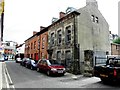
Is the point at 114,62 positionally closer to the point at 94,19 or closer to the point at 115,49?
the point at 94,19

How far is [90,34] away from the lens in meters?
19.8

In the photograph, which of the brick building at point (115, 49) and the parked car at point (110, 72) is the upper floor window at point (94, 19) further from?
the parked car at point (110, 72)

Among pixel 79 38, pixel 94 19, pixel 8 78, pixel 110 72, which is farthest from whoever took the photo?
pixel 94 19

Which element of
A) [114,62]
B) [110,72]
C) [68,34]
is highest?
[68,34]

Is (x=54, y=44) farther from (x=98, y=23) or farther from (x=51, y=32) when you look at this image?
(x=98, y=23)

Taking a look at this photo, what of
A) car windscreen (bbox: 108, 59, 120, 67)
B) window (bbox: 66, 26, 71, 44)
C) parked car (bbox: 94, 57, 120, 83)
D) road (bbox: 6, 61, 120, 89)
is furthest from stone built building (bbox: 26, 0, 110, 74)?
parked car (bbox: 94, 57, 120, 83)

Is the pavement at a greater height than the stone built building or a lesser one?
lesser

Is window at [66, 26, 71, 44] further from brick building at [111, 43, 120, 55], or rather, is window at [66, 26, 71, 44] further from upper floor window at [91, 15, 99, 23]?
brick building at [111, 43, 120, 55]

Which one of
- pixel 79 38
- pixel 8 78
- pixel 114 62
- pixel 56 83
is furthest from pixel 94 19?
pixel 8 78

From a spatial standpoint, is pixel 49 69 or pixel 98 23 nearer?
pixel 49 69

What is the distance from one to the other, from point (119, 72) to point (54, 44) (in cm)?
1372

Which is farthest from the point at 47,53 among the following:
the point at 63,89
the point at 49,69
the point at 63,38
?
the point at 63,89

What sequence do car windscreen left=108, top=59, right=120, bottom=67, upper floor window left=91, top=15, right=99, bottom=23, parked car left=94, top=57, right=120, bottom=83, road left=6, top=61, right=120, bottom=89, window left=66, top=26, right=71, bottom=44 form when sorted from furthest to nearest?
1. upper floor window left=91, top=15, right=99, bottom=23
2. window left=66, top=26, right=71, bottom=44
3. car windscreen left=108, top=59, right=120, bottom=67
4. road left=6, top=61, right=120, bottom=89
5. parked car left=94, top=57, right=120, bottom=83

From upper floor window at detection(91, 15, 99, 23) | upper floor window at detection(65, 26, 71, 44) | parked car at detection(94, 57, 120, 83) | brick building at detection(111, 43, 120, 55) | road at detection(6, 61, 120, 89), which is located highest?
upper floor window at detection(91, 15, 99, 23)
